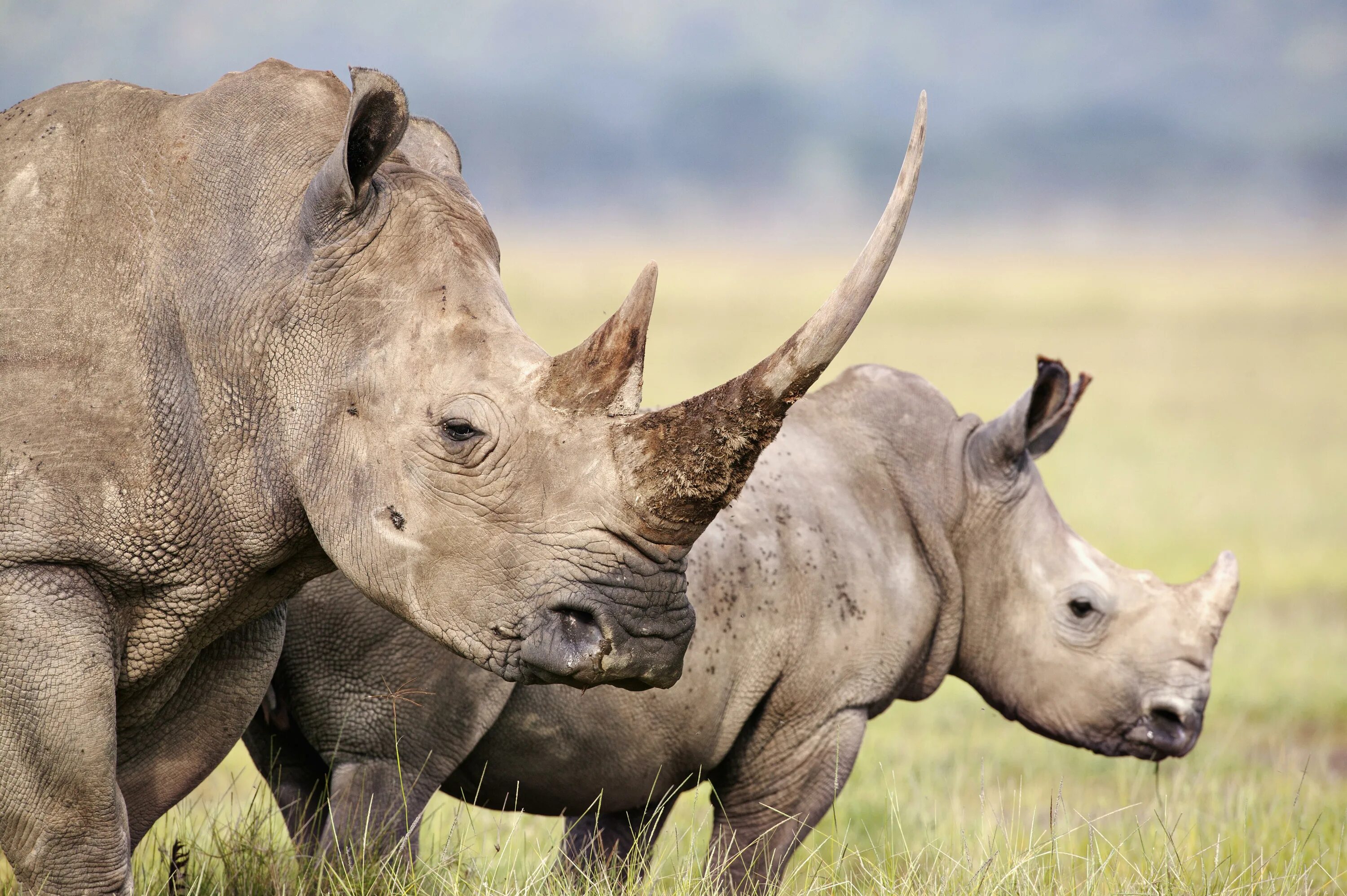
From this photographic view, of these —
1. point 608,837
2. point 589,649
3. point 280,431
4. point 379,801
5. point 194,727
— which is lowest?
point 608,837

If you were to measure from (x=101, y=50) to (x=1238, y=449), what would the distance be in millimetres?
133506

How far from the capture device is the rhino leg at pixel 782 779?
528cm

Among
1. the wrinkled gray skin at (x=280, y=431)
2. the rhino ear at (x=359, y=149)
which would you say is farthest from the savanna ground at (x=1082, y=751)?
the rhino ear at (x=359, y=149)

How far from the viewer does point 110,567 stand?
341 cm

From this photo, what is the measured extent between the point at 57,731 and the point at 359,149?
4.84ft

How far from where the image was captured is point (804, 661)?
5.29 meters

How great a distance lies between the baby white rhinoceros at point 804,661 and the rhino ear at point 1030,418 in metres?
0.01

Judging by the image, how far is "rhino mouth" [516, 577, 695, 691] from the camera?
338 centimetres

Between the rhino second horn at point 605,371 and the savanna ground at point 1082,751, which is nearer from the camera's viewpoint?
the rhino second horn at point 605,371

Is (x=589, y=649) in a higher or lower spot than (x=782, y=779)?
higher

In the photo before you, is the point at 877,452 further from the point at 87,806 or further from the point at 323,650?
the point at 87,806

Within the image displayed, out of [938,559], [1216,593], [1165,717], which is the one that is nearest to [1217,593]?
[1216,593]

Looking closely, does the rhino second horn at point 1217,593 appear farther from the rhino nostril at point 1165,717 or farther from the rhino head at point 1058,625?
the rhino nostril at point 1165,717

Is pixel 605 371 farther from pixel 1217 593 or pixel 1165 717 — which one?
pixel 1217 593
